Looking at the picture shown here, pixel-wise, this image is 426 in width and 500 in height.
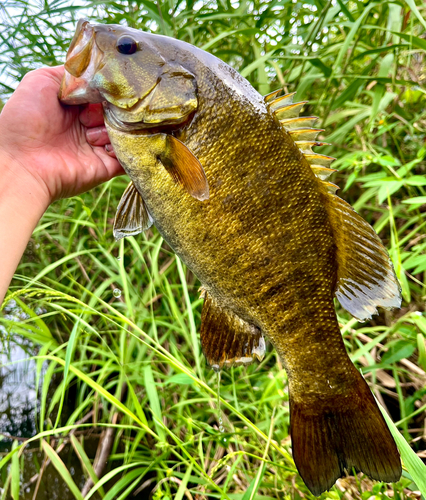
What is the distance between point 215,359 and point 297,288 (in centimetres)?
33

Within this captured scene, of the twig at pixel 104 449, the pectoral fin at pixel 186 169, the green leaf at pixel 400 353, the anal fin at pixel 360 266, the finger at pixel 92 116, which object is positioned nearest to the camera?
the pectoral fin at pixel 186 169

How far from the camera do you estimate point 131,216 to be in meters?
1.21

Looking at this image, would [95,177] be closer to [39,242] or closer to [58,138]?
[58,138]

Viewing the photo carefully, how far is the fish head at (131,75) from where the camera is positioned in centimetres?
105

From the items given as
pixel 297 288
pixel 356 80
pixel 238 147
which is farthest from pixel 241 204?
pixel 356 80

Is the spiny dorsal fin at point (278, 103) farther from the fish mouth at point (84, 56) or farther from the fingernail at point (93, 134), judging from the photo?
the fingernail at point (93, 134)

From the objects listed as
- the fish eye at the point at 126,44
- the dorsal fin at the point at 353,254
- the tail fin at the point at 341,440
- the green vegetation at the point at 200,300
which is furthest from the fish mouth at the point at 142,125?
the tail fin at the point at 341,440

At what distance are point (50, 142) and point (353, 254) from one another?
1021 mm

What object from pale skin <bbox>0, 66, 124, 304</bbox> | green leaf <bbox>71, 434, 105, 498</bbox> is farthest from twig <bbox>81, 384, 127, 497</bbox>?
pale skin <bbox>0, 66, 124, 304</bbox>

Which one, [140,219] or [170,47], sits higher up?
[170,47]

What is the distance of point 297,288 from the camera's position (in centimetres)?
111

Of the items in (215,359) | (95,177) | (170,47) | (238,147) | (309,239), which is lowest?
(215,359)

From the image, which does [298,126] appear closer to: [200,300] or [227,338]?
[227,338]

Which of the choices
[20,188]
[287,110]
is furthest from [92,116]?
[287,110]
